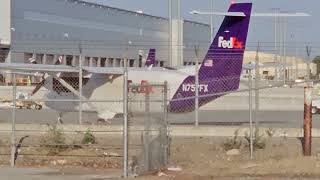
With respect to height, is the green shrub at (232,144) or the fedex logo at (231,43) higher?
the fedex logo at (231,43)

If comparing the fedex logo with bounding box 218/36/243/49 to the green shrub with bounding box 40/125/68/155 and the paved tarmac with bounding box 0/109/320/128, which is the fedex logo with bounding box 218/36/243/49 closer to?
the paved tarmac with bounding box 0/109/320/128

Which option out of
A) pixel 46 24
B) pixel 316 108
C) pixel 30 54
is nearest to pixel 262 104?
pixel 316 108

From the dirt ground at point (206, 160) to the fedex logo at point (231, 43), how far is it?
21.9 ft

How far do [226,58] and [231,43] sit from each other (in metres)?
0.60

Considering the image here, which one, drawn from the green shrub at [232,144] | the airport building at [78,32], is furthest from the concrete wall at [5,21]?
the green shrub at [232,144]

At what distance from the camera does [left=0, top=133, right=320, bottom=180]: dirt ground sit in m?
14.3

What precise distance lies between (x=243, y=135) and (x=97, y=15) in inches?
3980

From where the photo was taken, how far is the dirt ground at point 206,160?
47.0ft

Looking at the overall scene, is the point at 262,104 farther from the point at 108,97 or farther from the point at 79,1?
the point at 79,1

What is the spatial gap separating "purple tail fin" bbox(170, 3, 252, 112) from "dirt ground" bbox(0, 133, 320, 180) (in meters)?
5.56

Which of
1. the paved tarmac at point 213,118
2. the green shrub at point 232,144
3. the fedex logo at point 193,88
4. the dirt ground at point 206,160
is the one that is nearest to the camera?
the dirt ground at point 206,160

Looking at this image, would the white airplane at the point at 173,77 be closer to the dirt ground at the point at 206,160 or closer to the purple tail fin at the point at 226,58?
the purple tail fin at the point at 226,58

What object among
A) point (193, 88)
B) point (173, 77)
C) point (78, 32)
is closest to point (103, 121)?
point (173, 77)

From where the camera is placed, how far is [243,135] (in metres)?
20.7
